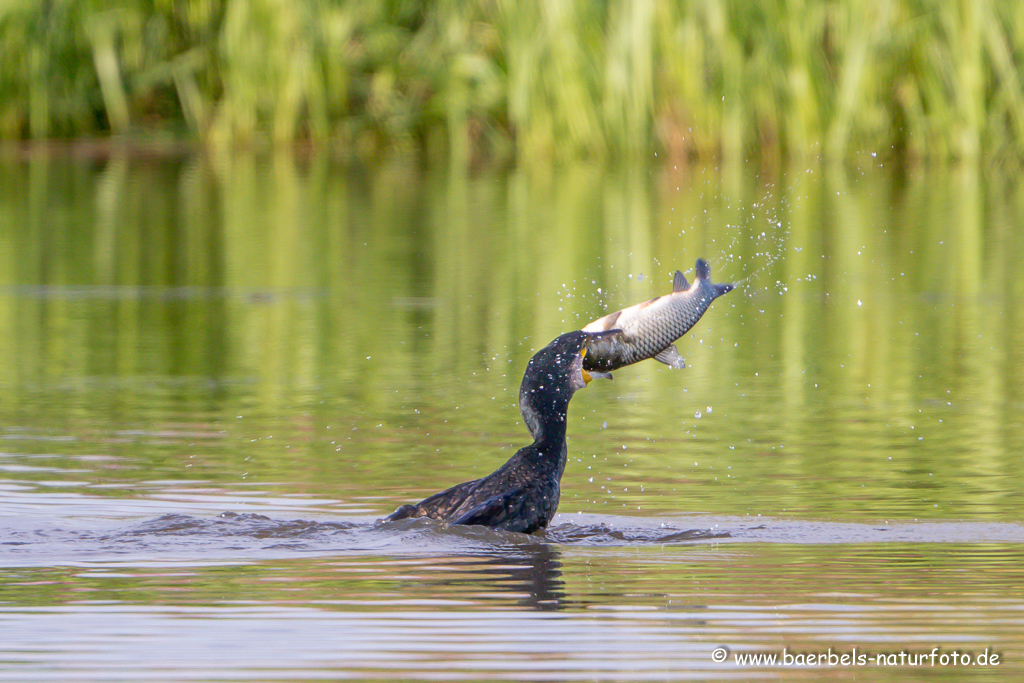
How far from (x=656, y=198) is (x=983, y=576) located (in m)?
11.2

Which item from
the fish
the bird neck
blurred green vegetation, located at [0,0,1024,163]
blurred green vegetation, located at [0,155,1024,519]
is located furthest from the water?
blurred green vegetation, located at [0,0,1024,163]

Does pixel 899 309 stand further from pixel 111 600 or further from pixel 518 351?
pixel 111 600

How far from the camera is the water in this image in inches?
156

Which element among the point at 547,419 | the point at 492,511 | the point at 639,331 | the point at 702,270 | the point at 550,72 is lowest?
the point at 492,511

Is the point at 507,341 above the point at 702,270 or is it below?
below

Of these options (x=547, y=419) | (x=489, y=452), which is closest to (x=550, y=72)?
(x=489, y=452)

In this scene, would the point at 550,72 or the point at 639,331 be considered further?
the point at 550,72

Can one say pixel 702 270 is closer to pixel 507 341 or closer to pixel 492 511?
pixel 492 511

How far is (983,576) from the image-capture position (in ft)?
14.6

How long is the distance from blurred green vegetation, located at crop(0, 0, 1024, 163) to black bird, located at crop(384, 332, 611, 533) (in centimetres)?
→ 1220

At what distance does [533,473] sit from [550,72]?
1280cm

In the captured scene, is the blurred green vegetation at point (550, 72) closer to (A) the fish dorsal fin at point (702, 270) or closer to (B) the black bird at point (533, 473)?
(A) the fish dorsal fin at point (702, 270)

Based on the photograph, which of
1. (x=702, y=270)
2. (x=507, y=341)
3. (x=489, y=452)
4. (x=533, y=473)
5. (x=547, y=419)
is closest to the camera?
(x=533, y=473)

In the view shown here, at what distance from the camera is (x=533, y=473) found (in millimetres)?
5094
